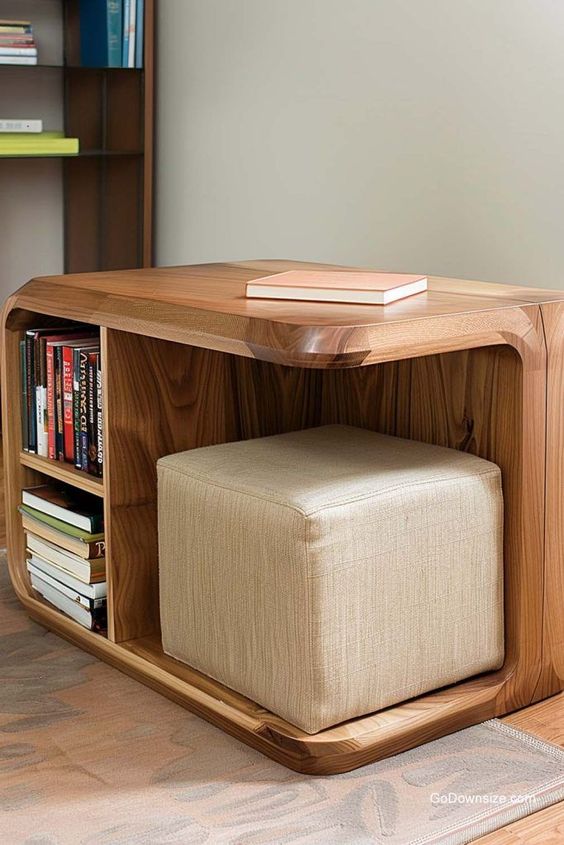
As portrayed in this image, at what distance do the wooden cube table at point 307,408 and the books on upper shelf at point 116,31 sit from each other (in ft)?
4.37

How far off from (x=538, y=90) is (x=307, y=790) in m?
1.27

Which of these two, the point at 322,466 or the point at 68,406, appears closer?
the point at 322,466

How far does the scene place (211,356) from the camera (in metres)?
1.68

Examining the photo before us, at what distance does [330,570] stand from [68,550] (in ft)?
1.92

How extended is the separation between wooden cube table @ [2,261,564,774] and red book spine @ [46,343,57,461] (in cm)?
2

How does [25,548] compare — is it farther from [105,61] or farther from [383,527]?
[105,61]

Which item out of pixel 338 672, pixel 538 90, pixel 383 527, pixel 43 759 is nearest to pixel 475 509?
pixel 383 527

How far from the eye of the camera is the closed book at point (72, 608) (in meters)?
1.70

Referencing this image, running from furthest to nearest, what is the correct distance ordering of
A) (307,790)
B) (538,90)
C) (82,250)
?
(82,250), (538,90), (307,790)

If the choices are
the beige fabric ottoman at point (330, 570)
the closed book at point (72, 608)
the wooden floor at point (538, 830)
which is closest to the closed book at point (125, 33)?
the closed book at point (72, 608)

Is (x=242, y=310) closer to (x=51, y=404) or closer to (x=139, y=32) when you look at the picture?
(x=51, y=404)

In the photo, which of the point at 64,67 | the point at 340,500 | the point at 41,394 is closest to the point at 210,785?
the point at 340,500

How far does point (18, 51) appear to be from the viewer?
2.87m

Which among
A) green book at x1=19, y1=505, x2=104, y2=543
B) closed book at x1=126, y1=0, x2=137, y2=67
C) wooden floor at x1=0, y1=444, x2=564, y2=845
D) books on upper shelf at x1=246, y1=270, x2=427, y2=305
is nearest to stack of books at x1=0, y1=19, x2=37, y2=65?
closed book at x1=126, y1=0, x2=137, y2=67
